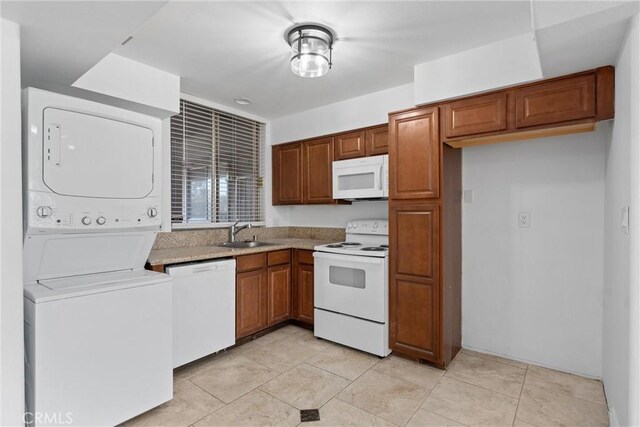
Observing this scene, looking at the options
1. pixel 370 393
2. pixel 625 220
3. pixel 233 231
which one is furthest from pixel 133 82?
pixel 625 220

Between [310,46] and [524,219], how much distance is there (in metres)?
2.10

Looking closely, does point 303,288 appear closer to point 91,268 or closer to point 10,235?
point 91,268

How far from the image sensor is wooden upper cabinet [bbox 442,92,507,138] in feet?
7.59

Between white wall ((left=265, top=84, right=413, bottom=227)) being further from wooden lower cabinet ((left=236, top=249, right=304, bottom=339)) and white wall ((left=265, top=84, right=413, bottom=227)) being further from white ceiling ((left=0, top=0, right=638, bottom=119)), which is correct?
wooden lower cabinet ((left=236, top=249, right=304, bottom=339))

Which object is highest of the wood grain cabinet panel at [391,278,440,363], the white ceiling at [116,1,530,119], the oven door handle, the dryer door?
the white ceiling at [116,1,530,119]

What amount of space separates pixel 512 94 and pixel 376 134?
47.8 inches

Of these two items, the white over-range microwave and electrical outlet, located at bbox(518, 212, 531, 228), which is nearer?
electrical outlet, located at bbox(518, 212, 531, 228)

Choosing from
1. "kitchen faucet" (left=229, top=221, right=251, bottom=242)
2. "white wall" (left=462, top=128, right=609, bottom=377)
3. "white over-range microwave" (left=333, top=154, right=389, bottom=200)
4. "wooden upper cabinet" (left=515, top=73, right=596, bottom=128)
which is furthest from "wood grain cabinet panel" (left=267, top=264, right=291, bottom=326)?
"wooden upper cabinet" (left=515, top=73, right=596, bottom=128)

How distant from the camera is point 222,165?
3.63 m

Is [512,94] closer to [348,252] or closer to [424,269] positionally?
[424,269]

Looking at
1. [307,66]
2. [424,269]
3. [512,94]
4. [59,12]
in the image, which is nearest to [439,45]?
[512,94]

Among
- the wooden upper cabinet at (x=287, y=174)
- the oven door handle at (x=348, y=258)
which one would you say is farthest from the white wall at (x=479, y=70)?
the wooden upper cabinet at (x=287, y=174)

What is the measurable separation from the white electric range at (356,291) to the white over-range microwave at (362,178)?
350 mm

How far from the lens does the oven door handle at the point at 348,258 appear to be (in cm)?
279
